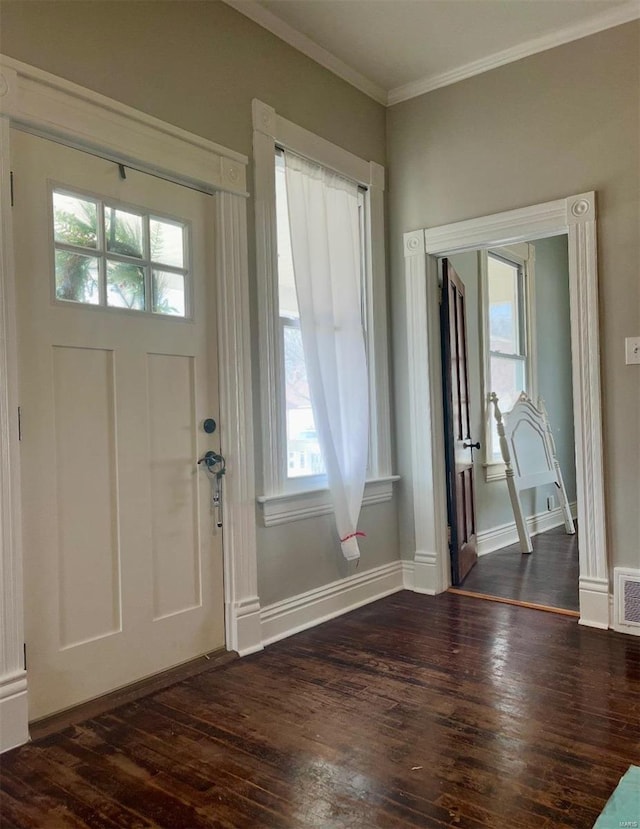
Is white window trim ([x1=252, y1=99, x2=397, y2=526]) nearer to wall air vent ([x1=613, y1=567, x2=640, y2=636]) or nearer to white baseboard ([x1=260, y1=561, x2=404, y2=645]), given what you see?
white baseboard ([x1=260, y1=561, x2=404, y2=645])

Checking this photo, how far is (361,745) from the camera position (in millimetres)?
2021

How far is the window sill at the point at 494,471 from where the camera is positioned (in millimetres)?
4846

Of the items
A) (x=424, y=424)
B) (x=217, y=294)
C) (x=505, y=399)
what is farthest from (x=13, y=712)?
(x=505, y=399)

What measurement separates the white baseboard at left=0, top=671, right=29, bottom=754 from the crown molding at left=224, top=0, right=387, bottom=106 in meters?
2.95

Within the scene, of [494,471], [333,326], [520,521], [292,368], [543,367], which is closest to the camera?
[292,368]

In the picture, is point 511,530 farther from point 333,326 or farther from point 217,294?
point 217,294

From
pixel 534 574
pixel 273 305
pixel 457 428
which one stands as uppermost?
pixel 273 305

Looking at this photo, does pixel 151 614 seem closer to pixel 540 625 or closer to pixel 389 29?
pixel 540 625

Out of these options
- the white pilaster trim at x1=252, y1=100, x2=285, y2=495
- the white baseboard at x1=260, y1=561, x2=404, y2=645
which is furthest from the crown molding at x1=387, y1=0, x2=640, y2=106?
the white baseboard at x1=260, y1=561, x2=404, y2=645

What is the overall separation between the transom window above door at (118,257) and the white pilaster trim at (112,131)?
20 centimetres

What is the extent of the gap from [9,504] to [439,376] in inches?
101

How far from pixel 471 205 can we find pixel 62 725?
320cm

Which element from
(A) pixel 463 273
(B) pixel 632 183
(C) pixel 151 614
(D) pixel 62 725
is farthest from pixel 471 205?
(D) pixel 62 725

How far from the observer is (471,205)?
356 centimetres
